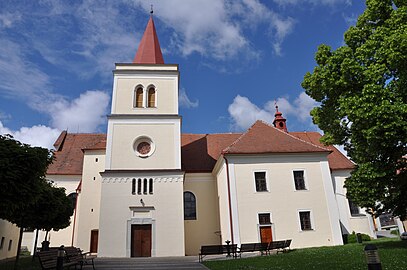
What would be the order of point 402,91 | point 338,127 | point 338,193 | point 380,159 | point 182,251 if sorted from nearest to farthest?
point 402,91 < point 380,159 < point 338,127 < point 182,251 < point 338,193

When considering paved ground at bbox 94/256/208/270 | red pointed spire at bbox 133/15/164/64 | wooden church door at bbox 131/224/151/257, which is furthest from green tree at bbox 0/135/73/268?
red pointed spire at bbox 133/15/164/64

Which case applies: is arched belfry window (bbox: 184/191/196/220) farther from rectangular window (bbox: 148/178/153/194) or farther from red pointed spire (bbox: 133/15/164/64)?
red pointed spire (bbox: 133/15/164/64)

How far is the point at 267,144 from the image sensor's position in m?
23.7

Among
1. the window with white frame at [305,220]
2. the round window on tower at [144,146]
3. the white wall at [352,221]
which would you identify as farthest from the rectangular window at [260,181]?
the round window on tower at [144,146]

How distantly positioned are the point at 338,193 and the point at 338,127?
43.1 ft

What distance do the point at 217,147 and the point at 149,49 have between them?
35.6 feet

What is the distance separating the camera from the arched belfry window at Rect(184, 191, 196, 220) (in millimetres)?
25614

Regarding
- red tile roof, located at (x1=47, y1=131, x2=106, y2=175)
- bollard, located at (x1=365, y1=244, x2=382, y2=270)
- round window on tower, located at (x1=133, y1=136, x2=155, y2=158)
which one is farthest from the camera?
red tile roof, located at (x1=47, y1=131, x2=106, y2=175)

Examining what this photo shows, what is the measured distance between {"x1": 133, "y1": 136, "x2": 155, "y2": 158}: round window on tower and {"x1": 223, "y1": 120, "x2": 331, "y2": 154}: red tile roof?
18.9ft

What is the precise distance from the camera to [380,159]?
1356 cm

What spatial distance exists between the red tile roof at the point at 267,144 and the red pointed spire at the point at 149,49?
10.3 meters

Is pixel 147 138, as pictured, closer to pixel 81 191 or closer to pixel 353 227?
pixel 81 191

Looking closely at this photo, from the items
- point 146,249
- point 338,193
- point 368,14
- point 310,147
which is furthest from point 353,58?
point 146,249

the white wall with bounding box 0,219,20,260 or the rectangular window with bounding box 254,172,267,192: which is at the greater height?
the rectangular window with bounding box 254,172,267,192
